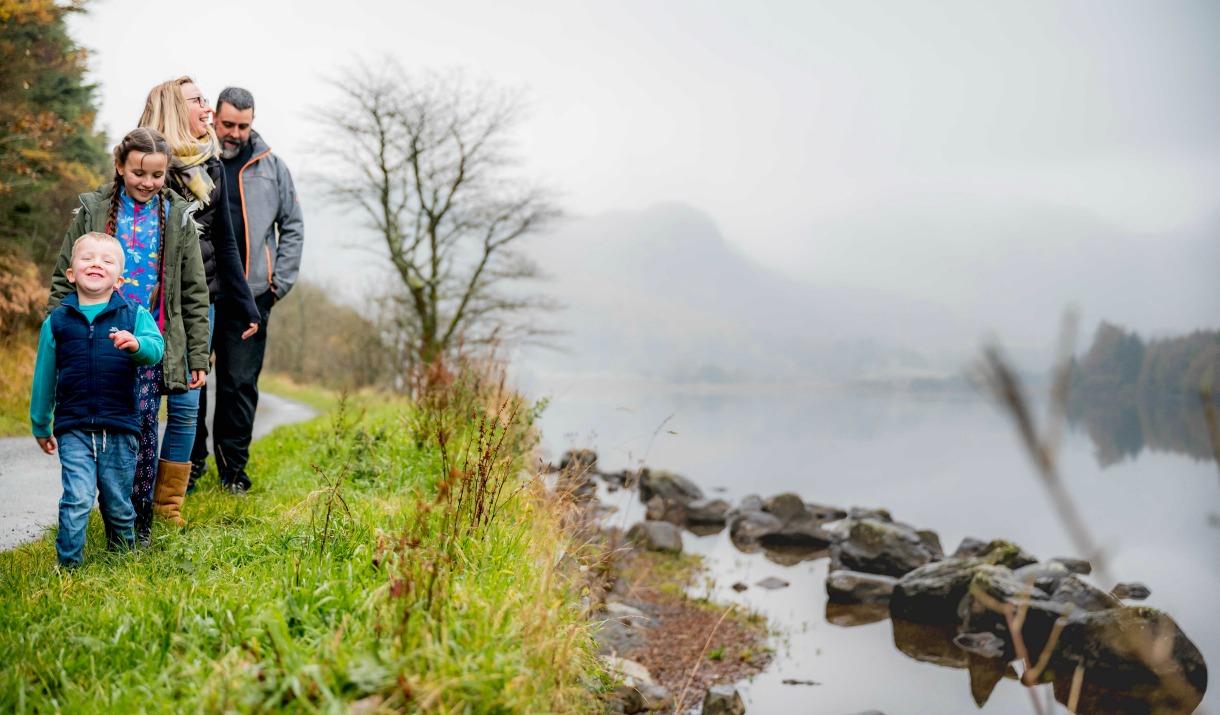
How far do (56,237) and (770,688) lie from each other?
567 inches

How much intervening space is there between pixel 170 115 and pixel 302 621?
9.24 feet

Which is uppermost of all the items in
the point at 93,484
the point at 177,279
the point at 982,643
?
the point at 177,279

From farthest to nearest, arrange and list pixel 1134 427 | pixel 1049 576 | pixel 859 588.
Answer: pixel 1134 427 → pixel 859 588 → pixel 1049 576

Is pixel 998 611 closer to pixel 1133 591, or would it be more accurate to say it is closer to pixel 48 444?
pixel 1133 591

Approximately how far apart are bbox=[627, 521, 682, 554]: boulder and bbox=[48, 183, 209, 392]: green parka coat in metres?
9.73

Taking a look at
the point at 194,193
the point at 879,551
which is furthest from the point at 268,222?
the point at 879,551

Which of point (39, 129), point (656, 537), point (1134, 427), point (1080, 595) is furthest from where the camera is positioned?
point (1134, 427)

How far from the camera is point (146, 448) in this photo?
155 inches

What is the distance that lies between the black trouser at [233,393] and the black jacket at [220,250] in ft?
1.00

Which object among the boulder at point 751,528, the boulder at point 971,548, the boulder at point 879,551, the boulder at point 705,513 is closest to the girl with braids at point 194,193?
the boulder at point 879,551

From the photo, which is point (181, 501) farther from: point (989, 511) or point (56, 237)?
point (989, 511)

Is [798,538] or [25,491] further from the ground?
[25,491]

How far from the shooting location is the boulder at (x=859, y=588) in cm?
1176

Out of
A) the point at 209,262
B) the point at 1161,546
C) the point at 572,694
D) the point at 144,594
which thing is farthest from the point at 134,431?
the point at 1161,546
